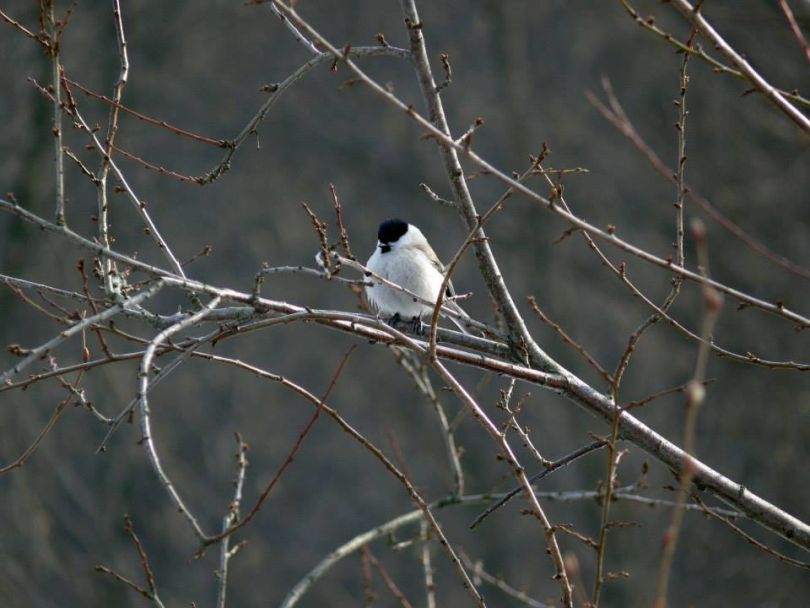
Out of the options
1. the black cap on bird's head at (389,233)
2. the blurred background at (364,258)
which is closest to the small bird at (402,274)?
the black cap on bird's head at (389,233)

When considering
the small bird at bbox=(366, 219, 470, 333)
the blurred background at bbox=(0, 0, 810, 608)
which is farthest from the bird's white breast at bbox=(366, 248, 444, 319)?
the blurred background at bbox=(0, 0, 810, 608)

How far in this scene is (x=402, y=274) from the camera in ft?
15.1

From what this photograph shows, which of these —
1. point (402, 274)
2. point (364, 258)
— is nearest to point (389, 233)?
point (402, 274)

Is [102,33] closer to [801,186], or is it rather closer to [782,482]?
[801,186]

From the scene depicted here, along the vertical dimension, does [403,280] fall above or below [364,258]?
below

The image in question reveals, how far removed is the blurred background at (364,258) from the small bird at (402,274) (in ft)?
6.09

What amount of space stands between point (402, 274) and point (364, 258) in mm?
2329

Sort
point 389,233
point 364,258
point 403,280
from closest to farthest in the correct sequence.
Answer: point 403,280 → point 389,233 → point 364,258

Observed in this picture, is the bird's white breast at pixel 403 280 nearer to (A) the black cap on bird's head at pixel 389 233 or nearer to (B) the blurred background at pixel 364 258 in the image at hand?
(A) the black cap on bird's head at pixel 389 233

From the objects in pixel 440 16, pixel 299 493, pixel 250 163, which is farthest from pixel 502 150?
pixel 299 493

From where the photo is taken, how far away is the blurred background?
6.72 meters

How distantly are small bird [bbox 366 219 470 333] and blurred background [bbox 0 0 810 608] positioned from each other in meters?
1.86

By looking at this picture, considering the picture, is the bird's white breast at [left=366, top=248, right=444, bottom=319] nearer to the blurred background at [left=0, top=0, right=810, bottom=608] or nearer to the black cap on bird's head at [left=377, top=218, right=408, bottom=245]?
the black cap on bird's head at [left=377, top=218, right=408, bottom=245]

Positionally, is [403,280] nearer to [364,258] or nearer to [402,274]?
[402,274]
